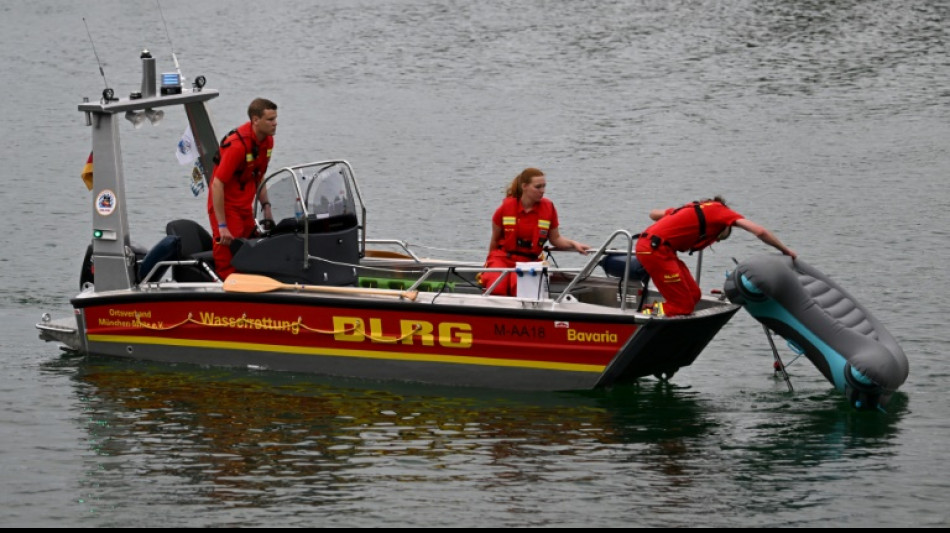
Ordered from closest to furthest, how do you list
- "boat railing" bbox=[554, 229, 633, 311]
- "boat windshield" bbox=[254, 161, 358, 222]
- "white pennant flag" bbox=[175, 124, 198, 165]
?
"boat railing" bbox=[554, 229, 633, 311] → "boat windshield" bbox=[254, 161, 358, 222] → "white pennant flag" bbox=[175, 124, 198, 165]

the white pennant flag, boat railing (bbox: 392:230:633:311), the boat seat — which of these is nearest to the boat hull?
boat railing (bbox: 392:230:633:311)

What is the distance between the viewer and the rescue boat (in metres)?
12.5

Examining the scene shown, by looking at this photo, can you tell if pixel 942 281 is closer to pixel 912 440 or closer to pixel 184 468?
pixel 912 440

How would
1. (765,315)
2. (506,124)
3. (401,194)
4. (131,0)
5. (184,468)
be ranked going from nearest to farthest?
1. (184,468)
2. (765,315)
3. (401,194)
4. (506,124)
5. (131,0)

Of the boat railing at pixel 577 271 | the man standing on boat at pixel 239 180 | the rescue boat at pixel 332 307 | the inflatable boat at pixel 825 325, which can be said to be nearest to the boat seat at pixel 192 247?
the rescue boat at pixel 332 307

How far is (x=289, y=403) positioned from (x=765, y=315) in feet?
13.5

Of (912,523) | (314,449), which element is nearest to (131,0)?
(314,449)

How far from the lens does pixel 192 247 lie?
14.3m

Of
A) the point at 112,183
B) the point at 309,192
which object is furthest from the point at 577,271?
the point at 112,183

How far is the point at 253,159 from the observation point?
44.9 ft

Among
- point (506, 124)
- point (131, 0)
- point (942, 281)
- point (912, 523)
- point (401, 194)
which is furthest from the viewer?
point (131, 0)

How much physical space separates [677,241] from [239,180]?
4074mm

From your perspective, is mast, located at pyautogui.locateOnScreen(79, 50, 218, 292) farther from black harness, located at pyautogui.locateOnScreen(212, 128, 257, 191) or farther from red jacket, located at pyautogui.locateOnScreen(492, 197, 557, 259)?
red jacket, located at pyautogui.locateOnScreen(492, 197, 557, 259)

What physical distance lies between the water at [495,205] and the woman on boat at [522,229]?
72cm
